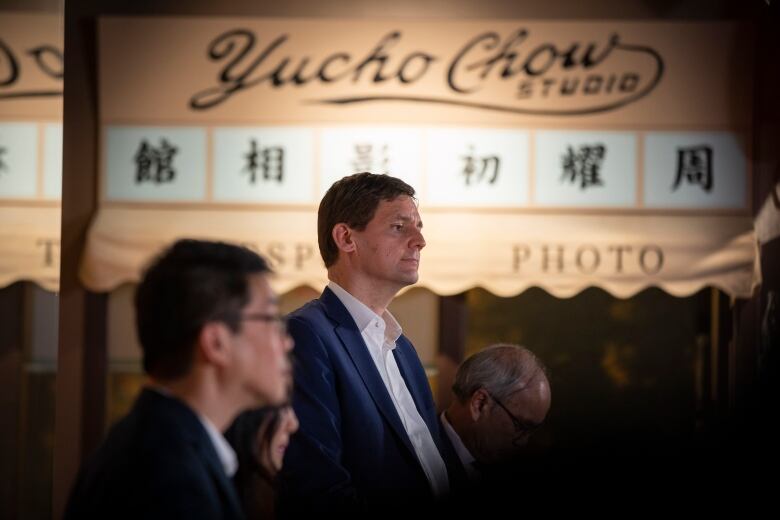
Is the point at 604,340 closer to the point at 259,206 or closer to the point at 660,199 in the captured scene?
the point at 660,199

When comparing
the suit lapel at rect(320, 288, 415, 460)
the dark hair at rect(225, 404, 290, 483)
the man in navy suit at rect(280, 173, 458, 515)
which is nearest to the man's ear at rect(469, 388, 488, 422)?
the man in navy suit at rect(280, 173, 458, 515)

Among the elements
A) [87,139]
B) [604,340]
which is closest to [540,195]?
[604,340]

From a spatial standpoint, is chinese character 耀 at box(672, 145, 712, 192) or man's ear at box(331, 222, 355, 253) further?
chinese character 耀 at box(672, 145, 712, 192)

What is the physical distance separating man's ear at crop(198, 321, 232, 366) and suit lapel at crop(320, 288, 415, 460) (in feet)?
2.44

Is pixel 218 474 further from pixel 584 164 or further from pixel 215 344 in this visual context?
pixel 584 164

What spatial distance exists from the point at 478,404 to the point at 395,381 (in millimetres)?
368

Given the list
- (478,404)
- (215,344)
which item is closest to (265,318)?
(215,344)

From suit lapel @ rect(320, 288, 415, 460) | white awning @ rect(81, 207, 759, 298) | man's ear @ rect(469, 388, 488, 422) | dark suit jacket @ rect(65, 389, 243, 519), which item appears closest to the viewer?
dark suit jacket @ rect(65, 389, 243, 519)

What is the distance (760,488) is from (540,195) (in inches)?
106

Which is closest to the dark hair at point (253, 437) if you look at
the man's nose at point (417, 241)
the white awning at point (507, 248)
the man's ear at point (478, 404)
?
the man's nose at point (417, 241)

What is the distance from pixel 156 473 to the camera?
4.07 ft

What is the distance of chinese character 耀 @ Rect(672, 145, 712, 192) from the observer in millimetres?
4879

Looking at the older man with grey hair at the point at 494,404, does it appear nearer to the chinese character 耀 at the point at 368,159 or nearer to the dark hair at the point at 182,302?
the dark hair at the point at 182,302

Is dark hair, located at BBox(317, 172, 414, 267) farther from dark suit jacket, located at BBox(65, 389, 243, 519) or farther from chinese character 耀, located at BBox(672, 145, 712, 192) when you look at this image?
chinese character 耀, located at BBox(672, 145, 712, 192)
